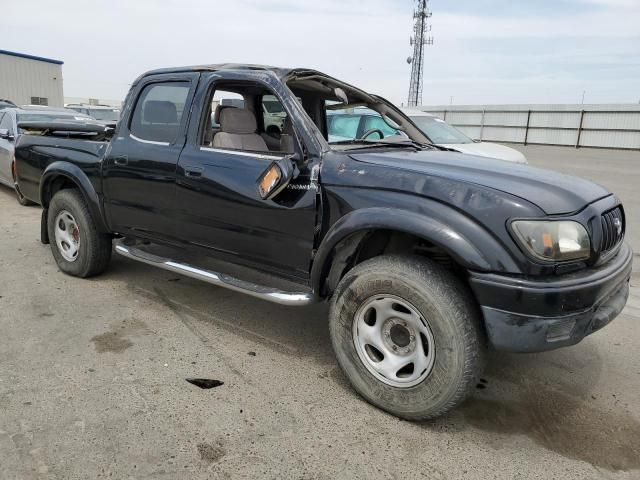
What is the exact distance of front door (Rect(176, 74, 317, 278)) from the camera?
306 cm

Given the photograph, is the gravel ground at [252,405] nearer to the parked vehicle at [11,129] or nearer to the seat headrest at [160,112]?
the seat headrest at [160,112]

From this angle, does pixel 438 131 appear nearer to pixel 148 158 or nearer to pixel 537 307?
pixel 148 158

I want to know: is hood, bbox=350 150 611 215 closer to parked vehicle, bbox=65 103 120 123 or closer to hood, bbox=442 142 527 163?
hood, bbox=442 142 527 163

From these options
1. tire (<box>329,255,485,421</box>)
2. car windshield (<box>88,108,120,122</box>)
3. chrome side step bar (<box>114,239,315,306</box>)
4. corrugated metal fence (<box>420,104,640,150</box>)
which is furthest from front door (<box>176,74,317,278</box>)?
corrugated metal fence (<box>420,104,640,150</box>)

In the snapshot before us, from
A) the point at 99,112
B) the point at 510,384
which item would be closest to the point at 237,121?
the point at 510,384

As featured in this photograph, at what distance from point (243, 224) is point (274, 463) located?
1526 millimetres

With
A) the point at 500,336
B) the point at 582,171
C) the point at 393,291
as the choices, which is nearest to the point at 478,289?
the point at 500,336

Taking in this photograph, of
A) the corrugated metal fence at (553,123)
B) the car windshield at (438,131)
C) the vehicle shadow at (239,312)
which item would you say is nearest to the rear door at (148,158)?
the vehicle shadow at (239,312)

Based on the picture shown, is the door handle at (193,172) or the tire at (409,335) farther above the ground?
the door handle at (193,172)

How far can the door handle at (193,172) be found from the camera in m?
3.47

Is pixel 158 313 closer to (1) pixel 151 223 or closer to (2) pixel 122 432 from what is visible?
(1) pixel 151 223

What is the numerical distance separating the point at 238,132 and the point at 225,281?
1.15 m

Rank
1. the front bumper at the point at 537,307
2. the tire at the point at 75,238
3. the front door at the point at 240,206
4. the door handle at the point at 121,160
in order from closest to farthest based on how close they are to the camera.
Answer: the front bumper at the point at 537,307
the front door at the point at 240,206
the door handle at the point at 121,160
the tire at the point at 75,238

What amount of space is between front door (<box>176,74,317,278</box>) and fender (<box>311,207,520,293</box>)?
0.38 m
